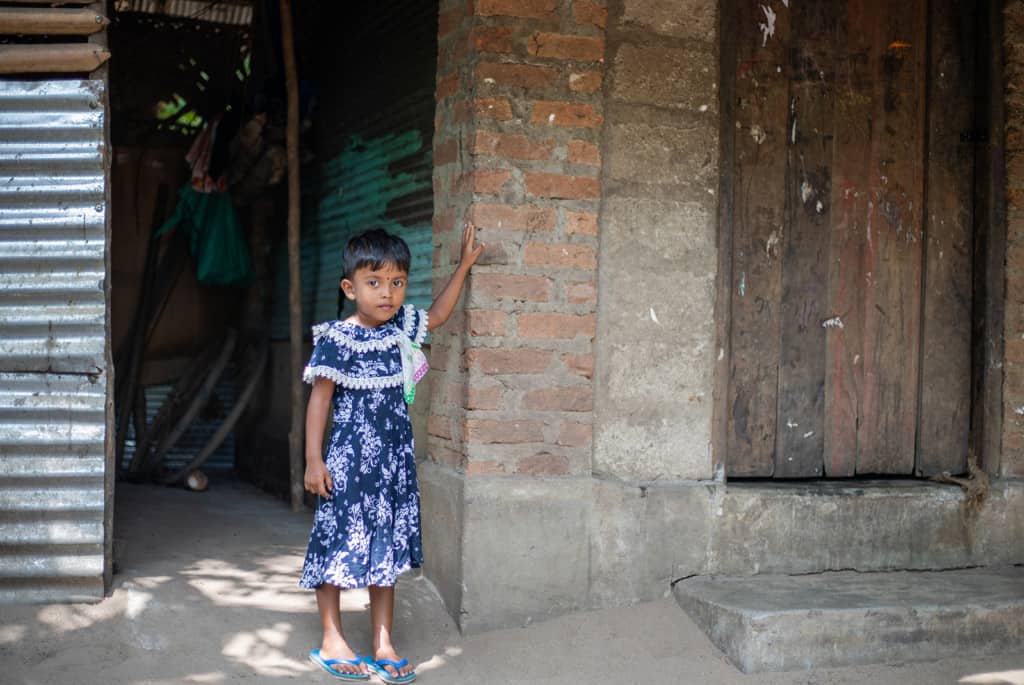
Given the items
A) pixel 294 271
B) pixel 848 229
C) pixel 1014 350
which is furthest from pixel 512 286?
pixel 294 271

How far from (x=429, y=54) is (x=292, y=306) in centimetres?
193

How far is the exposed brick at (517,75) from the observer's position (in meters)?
4.00

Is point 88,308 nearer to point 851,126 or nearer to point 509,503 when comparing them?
point 509,503

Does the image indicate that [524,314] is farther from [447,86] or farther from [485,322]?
[447,86]

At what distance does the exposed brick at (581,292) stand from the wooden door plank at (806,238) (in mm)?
939

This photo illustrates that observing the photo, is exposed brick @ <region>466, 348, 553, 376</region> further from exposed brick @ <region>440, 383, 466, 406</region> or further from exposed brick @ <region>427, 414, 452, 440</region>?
exposed brick @ <region>427, 414, 452, 440</region>

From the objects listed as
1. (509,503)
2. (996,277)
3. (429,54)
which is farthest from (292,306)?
(996,277)

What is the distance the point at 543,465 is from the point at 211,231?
3940mm

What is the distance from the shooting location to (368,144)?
6016 millimetres

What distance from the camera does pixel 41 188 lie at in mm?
4016

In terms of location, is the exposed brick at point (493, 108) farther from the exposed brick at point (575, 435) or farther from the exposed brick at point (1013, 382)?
the exposed brick at point (1013, 382)

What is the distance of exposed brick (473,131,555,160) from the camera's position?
3990mm

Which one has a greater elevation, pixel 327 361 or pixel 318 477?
pixel 327 361

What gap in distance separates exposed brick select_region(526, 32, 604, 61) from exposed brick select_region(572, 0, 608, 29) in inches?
2.6
